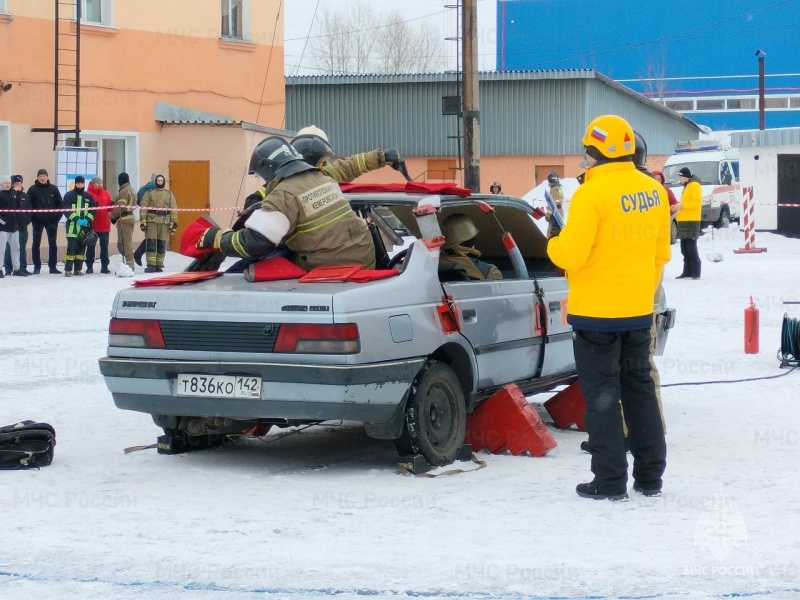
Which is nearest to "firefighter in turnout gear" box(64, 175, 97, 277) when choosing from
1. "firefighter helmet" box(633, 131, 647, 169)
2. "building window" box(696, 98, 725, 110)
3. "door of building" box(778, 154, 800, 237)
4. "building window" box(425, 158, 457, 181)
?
"firefighter helmet" box(633, 131, 647, 169)

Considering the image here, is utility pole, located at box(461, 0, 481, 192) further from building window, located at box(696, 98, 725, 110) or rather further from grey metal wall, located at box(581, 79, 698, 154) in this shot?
building window, located at box(696, 98, 725, 110)

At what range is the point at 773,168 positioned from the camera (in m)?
35.2

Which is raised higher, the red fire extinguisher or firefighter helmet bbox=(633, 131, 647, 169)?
firefighter helmet bbox=(633, 131, 647, 169)

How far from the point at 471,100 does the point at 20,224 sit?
8563 mm

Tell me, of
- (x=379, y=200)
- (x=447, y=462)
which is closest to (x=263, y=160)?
(x=379, y=200)

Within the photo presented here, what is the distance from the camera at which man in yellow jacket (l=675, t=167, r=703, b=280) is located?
21484 millimetres

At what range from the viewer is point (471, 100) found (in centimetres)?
2414

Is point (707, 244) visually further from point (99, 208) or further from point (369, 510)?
point (369, 510)

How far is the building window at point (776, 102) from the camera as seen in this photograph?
73938mm

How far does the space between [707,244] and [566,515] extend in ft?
86.7

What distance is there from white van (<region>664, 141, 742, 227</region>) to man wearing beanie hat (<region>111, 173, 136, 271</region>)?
755 inches

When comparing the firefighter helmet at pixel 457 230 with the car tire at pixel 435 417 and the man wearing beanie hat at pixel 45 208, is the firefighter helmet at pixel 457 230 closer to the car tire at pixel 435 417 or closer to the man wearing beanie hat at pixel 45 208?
the car tire at pixel 435 417

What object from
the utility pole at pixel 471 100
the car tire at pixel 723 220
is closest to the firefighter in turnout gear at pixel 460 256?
the utility pole at pixel 471 100

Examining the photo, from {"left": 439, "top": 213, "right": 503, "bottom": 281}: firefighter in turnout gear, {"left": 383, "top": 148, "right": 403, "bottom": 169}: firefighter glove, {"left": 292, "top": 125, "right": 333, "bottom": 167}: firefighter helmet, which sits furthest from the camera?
{"left": 383, "top": 148, "right": 403, "bottom": 169}: firefighter glove
